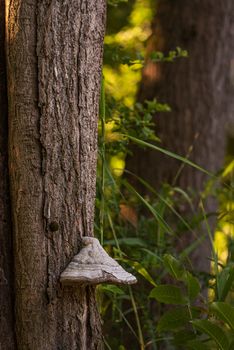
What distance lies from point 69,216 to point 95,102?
424 millimetres

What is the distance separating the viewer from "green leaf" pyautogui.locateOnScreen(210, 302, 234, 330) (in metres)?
3.07

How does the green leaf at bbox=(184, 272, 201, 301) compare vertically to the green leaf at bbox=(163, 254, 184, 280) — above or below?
below

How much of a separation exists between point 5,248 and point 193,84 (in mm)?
3580

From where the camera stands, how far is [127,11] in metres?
8.12

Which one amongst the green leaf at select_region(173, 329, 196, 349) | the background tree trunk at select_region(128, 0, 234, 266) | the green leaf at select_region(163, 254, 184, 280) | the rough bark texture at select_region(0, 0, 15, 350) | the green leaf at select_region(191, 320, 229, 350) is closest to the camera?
the rough bark texture at select_region(0, 0, 15, 350)

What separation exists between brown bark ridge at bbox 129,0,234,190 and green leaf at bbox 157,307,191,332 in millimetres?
2786

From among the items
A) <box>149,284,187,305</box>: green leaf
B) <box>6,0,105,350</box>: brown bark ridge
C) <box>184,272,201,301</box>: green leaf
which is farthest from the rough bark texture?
<box>184,272,201,301</box>: green leaf

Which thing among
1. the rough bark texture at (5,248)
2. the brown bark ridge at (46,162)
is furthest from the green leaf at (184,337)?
the rough bark texture at (5,248)

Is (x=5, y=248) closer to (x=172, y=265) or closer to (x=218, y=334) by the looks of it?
(x=172, y=265)

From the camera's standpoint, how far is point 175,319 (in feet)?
11.0

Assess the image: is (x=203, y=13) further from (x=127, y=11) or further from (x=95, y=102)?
(x=95, y=102)

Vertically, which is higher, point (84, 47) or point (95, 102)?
point (84, 47)

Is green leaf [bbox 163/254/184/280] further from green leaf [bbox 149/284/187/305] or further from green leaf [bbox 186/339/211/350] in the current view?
green leaf [bbox 186/339/211/350]

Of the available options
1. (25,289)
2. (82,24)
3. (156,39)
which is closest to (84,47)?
(82,24)
